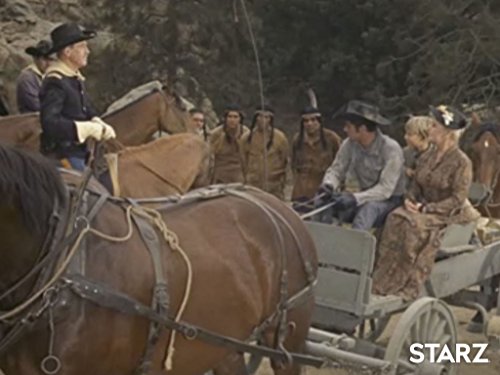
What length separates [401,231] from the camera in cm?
555

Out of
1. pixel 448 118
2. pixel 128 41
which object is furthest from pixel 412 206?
pixel 128 41

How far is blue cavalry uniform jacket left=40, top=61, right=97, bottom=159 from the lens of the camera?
16.9 ft

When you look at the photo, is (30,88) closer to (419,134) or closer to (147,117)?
(147,117)

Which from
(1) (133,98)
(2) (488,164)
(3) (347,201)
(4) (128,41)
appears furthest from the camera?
(4) (128,41)

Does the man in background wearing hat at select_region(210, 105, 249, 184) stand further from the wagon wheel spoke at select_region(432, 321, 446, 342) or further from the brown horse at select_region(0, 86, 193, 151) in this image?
the wagon wheel spoke at select_region(432, 321, 446, 342)

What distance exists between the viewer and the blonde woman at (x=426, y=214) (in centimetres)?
547

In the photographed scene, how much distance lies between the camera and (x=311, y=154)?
9.25 metres

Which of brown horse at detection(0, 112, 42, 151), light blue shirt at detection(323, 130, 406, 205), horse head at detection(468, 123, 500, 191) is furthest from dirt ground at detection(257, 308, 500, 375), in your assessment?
brown horse at detection(0, 112, 42, 151)

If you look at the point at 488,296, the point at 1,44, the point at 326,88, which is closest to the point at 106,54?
the point at 1,44

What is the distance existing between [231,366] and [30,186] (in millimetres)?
1632

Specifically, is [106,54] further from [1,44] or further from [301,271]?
[301,271]

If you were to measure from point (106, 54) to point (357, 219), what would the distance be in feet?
39.4

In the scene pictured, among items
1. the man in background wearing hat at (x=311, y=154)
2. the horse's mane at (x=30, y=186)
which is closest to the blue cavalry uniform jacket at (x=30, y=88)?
the man in background wearing hat at (x=311, y=154)

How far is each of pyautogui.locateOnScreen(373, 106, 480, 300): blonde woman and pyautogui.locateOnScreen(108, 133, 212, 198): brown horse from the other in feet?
5.41
